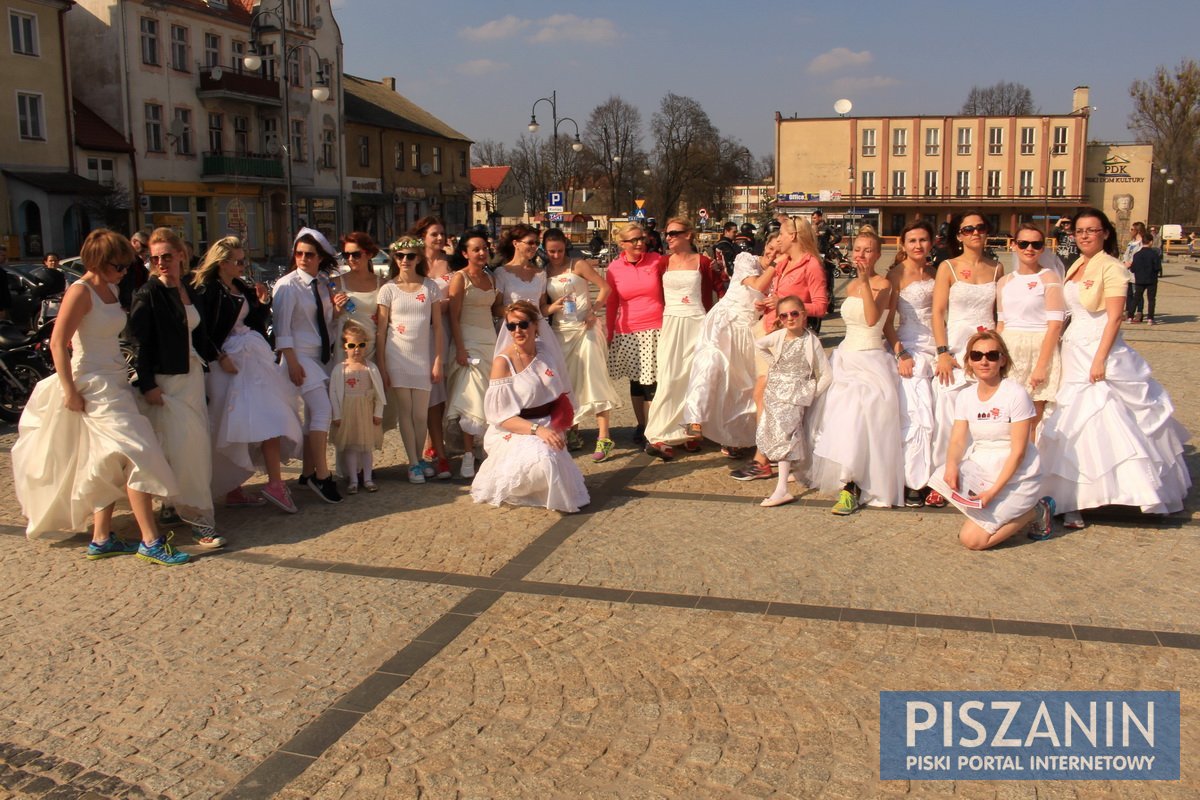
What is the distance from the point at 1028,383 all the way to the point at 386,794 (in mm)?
5028

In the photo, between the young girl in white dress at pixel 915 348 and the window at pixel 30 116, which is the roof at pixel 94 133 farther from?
the young girl in white dress at pixel 915 348

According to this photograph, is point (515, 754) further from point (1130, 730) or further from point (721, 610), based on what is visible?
point (1130, 730)

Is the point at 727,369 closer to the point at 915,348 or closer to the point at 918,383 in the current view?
the point at 915,348

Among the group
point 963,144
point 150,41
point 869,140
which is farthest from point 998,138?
point 150,41

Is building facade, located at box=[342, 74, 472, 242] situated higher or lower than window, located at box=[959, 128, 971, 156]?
lower

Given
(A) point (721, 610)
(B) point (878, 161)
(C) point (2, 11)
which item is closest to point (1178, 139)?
(B) point (878, 161)

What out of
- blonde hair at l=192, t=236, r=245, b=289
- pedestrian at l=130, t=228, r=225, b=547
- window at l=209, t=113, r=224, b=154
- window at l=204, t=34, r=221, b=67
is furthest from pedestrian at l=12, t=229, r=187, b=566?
window at l=204, t=34, r=221, b=67

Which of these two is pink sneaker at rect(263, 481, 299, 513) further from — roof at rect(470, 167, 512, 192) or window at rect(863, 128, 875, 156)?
roof at rect(470, 167, 512, 192)

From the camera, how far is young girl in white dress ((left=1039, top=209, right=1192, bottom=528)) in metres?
6.33

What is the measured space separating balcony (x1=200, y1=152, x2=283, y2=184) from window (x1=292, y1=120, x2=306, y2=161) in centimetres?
209

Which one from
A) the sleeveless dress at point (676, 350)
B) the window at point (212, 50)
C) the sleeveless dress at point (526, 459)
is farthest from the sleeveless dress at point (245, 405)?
the window at point (212, 50)

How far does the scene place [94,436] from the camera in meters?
6.00

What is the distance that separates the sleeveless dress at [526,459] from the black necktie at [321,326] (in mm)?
1224

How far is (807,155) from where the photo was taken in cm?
8481
